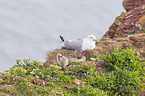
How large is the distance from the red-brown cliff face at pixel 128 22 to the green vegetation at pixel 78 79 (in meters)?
4.89

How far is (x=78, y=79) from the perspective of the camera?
26.9 feet

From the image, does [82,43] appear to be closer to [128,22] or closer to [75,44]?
[75,44]

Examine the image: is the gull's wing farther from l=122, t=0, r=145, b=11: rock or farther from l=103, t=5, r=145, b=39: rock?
l=122, t=0, r=145, b=11: rock

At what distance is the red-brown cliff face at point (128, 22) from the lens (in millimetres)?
14453

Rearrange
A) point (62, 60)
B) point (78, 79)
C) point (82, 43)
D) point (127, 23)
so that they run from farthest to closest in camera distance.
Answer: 1. point (127, 23)
2. point (82, 43)
3. point (62, 60)
4. point (78, 79)

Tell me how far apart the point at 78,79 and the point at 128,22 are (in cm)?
818

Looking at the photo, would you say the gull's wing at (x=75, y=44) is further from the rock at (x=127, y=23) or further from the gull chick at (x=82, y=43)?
the rock at (x=127, y=23)

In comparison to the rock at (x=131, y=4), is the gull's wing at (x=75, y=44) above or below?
below

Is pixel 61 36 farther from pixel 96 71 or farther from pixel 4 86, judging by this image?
pixel 4 86

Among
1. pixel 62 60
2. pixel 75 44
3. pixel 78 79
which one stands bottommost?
pixel 78 79

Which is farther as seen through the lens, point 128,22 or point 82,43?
point 128,22

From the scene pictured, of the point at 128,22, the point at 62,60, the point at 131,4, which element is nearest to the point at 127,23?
the point at 128,22

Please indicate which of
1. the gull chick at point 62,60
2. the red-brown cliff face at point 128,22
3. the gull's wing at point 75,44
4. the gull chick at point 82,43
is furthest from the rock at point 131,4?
the gull chick at point 62,60

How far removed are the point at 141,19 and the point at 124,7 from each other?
12.2 ft
